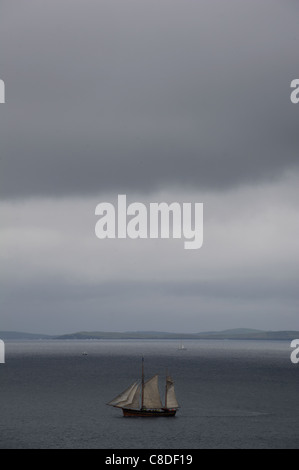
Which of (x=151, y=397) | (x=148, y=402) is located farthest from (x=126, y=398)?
(x=151, y=397)

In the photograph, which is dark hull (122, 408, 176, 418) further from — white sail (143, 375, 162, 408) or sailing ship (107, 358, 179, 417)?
white sail (143, 375, 162, 408)

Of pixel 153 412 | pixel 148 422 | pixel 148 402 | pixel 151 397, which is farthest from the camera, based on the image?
pixel 151 397

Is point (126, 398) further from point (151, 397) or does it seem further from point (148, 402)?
point (151, 397)

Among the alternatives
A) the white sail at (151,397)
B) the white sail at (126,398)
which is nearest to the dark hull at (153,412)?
the white sail at (126,398)

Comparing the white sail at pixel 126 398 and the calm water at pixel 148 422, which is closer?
the calm water at pixel 148 422

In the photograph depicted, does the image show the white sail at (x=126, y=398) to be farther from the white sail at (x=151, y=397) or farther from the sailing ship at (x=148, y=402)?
the white sail at (x=151, y=397)

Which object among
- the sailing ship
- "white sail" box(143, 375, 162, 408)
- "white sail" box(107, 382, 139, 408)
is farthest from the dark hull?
"white sail" box(143, 375, 162, 408)

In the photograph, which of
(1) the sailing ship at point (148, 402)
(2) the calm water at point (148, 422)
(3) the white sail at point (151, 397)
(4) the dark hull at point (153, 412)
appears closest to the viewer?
(2) the calm water at point (148, 422)

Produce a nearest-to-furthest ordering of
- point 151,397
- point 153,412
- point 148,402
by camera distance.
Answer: point 153,412
point 148,402
point 151,397

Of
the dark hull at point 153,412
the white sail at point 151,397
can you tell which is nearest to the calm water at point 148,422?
the dark hull at point 153,412

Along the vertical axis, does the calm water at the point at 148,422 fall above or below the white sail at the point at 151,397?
below

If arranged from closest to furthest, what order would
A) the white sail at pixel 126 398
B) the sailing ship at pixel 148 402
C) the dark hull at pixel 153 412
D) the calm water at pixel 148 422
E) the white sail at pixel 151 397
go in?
the calm water at pixel 148 422, the dark hull at pixel 153 412, the sailing ship at pixel 148 402, the white sail at pixel 126 398, the white sail at pixel 151 397

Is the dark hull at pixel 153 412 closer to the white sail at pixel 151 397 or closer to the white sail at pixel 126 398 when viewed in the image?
the white sail at pixel 126 398
